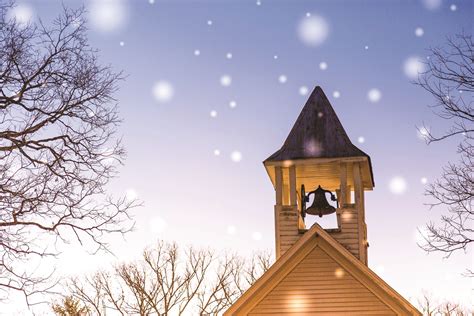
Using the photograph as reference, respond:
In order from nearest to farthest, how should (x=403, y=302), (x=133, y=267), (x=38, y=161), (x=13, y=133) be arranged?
(x=13, y=133), (x=38, y=161), (x=403, y=302), (x=133, y=267)

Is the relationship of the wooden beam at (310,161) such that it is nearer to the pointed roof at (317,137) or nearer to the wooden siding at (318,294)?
the pointed roof at (317,137)

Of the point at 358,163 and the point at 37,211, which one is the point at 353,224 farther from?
the point at 37,211

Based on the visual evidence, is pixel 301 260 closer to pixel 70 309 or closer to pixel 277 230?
pixel 277 230

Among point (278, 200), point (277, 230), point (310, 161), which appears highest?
point (310, 161)

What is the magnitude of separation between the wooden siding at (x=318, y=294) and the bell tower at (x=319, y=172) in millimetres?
1087

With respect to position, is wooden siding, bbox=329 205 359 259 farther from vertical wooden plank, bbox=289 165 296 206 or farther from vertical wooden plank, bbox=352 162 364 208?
vertical wooden plank, bbox=289 165 296 206

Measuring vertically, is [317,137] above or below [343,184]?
above

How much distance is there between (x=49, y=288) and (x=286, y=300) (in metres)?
7.68

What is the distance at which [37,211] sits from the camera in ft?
43.9

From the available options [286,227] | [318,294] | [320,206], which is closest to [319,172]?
[320,206]

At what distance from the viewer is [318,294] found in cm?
1905

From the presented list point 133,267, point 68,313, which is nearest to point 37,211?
point 133,267

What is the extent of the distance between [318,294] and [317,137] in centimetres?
492

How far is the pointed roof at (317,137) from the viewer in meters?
20.7
